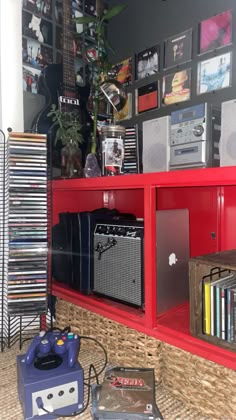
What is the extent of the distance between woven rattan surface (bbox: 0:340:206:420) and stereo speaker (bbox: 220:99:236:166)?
0.76m

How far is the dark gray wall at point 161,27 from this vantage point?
1.36 meters

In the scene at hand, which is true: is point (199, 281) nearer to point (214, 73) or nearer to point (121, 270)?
point (121, 270)

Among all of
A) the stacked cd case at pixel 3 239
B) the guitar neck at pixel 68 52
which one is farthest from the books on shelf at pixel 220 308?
the guitar neck at pixel 68 52

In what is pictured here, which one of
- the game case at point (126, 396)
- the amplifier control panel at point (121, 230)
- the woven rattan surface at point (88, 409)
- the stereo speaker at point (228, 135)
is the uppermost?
the stereo speaker at point (228, 135)

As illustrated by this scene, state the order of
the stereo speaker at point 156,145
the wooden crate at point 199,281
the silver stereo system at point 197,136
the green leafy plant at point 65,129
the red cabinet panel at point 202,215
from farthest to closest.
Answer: the green leafy plant at point 65,129 < the red cabinet panel at point 202,215 < the stereo speaker at point 156,145 < the silver stereo system at point 197,136 < the wooden crate at point 199,281

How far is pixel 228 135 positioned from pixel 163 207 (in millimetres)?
593

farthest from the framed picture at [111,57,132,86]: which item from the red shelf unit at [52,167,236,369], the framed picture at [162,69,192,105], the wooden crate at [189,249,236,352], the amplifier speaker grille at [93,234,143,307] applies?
the wooden crate at [189,249,236,352]

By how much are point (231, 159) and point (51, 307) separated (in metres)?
1.00

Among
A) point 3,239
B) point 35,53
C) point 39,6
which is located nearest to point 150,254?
point 3,239

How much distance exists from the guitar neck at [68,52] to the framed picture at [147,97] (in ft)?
1.17

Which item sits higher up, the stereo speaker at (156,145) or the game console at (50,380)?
the stereo speaker at (156,145)

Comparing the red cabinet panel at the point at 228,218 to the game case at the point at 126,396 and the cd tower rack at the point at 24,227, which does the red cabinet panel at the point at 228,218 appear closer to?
the game case at the point at 126,396

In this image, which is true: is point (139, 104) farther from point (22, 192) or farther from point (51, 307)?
point (51, 307)

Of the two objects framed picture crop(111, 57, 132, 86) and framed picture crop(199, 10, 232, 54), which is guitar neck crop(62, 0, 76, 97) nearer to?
framed picture crop(111, 57, 132, 86)
